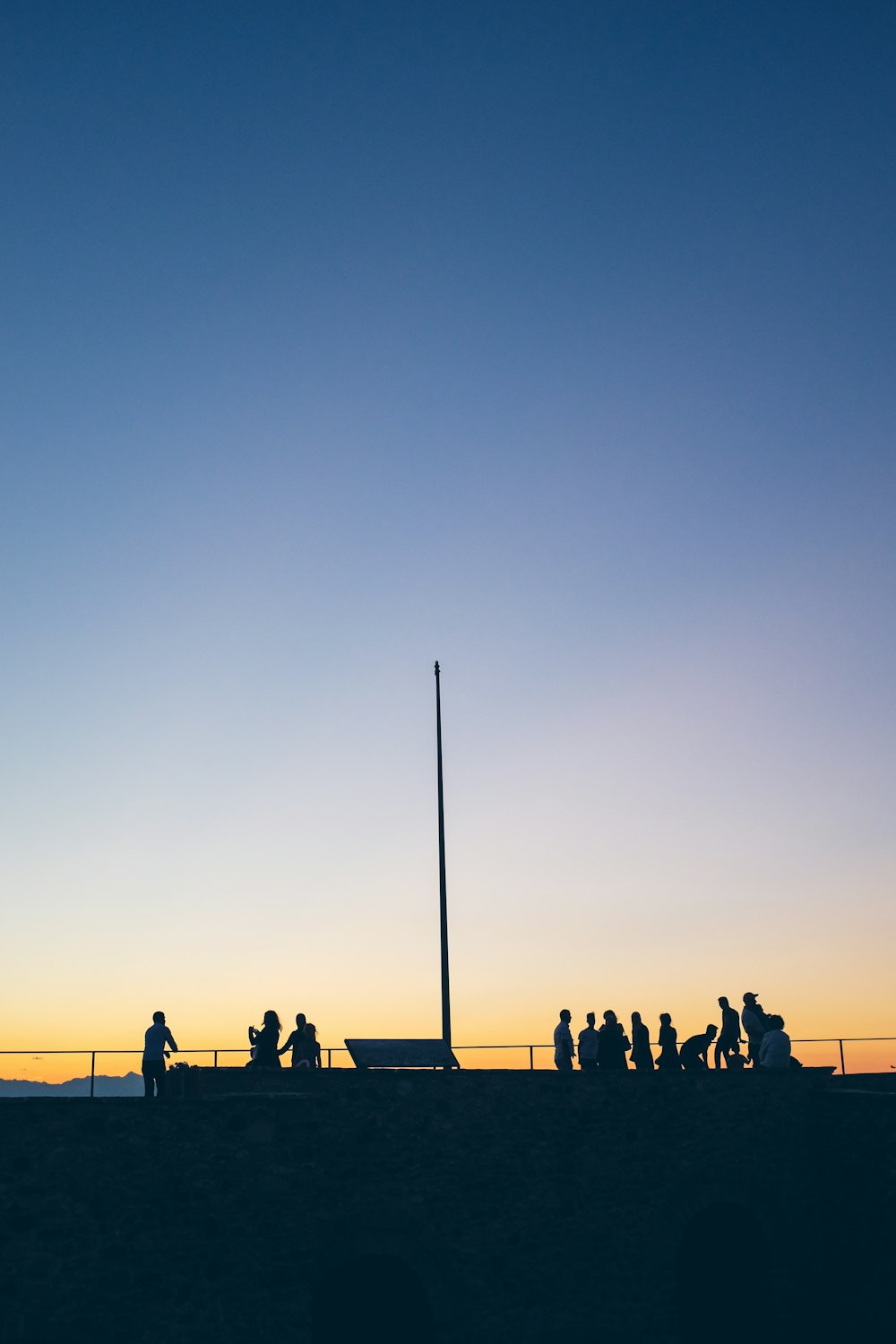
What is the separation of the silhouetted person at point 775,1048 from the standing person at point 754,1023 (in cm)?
11

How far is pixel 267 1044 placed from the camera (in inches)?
748

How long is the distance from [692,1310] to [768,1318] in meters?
1.25

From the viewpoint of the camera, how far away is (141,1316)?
16.3m

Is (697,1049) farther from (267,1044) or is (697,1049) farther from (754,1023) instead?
(267,1044)

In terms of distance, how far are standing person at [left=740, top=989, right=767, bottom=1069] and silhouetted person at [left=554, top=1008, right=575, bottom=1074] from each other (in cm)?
319

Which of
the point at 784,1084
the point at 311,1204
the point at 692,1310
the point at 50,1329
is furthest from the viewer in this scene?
the point at 784,1084

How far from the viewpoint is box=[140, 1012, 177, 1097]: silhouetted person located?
696 inches

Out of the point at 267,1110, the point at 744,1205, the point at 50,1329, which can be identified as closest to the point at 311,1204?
the point at 267,1110

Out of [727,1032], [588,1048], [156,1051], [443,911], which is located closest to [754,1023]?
[727,1032]

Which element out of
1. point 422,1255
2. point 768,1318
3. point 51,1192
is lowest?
point 768,1318

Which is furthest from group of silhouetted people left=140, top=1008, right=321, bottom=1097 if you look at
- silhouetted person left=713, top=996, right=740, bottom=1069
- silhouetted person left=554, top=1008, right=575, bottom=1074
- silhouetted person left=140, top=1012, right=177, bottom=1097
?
silhouetted person left=713, top=996, right=740, bottom=1069

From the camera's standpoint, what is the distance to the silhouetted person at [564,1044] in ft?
65.8

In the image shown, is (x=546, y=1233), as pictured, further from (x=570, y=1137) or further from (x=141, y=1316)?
(x=141, y=1316)

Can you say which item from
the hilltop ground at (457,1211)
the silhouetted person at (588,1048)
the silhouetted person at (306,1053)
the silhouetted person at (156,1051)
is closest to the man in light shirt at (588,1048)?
the silhouetted person at (588,1048)
